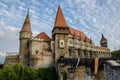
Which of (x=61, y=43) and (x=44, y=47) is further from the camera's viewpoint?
(x=44, y=47)

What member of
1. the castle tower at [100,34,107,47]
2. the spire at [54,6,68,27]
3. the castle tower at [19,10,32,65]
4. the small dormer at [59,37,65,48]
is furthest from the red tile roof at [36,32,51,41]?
the castle tower at [100,34,107,47]

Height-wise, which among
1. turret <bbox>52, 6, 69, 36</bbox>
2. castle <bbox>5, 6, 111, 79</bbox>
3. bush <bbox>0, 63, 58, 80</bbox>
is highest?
turret <bbox>52, 6, 69, 36</bbox>

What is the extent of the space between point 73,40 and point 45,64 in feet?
43.3

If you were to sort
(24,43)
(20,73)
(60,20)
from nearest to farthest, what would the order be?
1. (20,73)
2. (24,43)
3. (60,20)

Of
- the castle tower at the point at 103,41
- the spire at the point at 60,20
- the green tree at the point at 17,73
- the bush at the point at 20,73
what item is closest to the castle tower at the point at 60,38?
the spire at the point at 60,20

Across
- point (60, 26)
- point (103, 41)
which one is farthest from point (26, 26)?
point (103, 41)

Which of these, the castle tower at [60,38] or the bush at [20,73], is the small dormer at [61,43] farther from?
the bush at [20,73]

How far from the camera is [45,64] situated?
129 feet

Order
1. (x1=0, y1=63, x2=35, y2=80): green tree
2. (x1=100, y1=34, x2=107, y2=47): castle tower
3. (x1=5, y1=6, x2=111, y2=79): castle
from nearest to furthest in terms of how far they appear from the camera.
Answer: (x1=0, y1=63, x2=35, y2=80): green tree → (x1=5, y1=6, x2=111, y2=79): castle → (x1=100, y1=34, x2=107, y2=47): castle tower

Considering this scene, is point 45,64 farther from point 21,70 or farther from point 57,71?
point 21,70

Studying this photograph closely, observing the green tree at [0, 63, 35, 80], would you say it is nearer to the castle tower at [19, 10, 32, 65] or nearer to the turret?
the castle tower at [19, 10, 32, 65]

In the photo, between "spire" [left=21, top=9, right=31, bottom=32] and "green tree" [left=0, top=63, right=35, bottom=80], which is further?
"spire" [left=21, top=9, right=31, bottom=32]

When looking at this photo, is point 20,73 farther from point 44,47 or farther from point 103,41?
point 103,41

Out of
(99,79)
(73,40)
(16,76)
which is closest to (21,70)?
(16,76)
